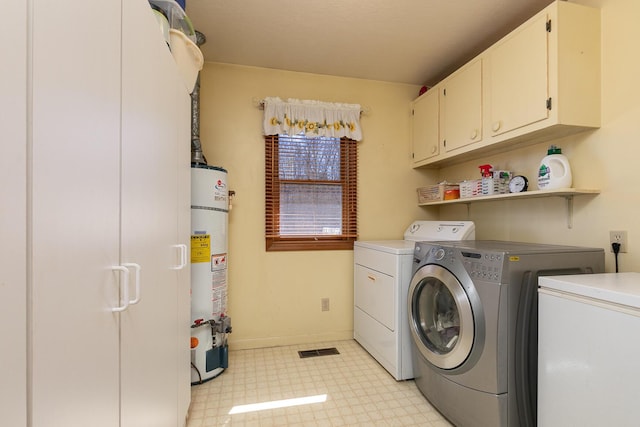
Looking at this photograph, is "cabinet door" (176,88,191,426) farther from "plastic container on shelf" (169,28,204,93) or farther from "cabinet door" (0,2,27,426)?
"cabinet door" (0,2,27,426)

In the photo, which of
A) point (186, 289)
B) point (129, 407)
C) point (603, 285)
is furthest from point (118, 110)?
point (603, 285)

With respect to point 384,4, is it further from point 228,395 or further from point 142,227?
point 228,395

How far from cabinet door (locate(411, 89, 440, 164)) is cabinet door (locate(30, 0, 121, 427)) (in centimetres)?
240

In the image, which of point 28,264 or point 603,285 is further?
point 603,285

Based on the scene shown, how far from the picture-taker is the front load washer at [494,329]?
1.42 meters

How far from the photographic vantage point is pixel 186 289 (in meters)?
1.62

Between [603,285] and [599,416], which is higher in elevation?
[603,285]

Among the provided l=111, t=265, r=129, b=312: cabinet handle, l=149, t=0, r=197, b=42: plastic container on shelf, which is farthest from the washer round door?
l=149, t=0, r=197, b=42: plastic container on shelf

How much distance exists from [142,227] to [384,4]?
1900mm

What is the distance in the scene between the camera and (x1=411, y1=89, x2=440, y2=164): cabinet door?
2629 mm

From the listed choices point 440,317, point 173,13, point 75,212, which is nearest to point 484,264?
point 440,317

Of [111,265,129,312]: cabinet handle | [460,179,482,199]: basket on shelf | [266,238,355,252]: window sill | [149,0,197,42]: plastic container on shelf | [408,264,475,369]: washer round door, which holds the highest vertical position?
[149,0,197,42]: plastic container on shelf

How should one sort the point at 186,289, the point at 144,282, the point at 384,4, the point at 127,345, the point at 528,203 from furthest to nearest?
the point at 528,203 < the point at 384,4 < the point at 186,289 < the point at 144,282 < the point at 127,345

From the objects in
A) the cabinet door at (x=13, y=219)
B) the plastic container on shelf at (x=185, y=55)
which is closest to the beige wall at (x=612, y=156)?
the plastic container on shelf at (x=185, y=55)
